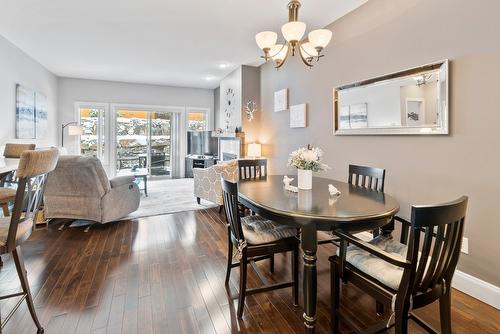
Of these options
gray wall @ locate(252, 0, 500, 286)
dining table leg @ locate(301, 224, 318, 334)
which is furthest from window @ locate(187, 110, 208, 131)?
dining table leg @ locate(301, 224, 318, 334)

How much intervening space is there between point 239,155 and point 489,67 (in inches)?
160

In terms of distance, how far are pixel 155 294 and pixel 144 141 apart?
616cm

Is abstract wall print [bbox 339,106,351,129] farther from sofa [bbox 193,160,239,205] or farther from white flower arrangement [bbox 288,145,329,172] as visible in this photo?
sofa [bbox 193,160,239,205]

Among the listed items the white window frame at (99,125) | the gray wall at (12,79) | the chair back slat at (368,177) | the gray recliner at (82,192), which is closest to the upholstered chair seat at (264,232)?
the chair back slat at (368,177)

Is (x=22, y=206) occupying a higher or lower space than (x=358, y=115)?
lower

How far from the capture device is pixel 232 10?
10.2ft

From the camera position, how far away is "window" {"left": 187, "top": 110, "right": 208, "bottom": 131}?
7930mm

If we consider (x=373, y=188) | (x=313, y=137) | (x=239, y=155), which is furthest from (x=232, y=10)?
(x=239, y=155)

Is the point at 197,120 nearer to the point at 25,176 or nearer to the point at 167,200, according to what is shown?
the point at 167,200

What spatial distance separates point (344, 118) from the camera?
10.7 feet

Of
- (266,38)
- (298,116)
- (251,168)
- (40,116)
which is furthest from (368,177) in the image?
(40,116)

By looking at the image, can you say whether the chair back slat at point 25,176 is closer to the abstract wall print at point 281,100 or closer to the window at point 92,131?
the abstract wall print at point 281,100

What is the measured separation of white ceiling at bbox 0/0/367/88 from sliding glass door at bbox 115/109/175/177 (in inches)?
74.4

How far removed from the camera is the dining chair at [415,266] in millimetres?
1163
